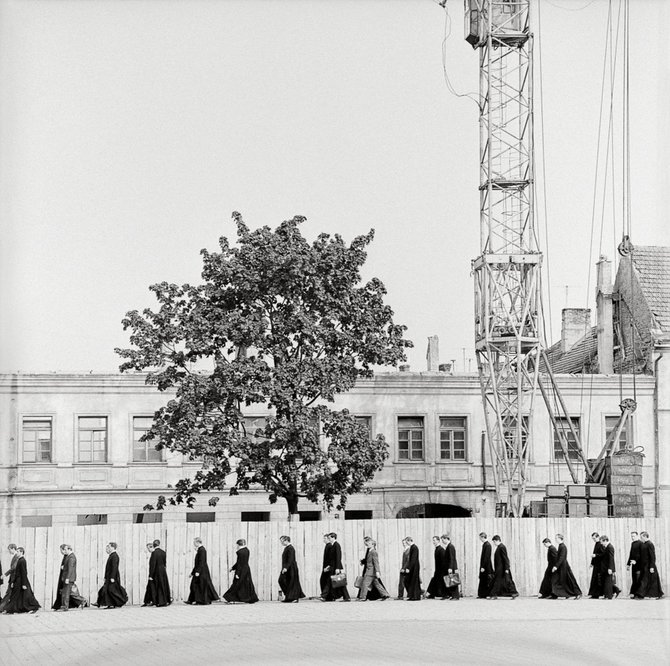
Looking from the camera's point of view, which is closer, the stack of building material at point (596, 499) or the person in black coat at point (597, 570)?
the person in black coat at point (597, 570)

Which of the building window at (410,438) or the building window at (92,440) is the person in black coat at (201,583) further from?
the building window at (410,438)

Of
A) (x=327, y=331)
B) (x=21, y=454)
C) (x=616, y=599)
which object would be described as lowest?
(x=616, y=599)

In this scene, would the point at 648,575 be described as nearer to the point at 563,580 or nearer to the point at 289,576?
the point at 563,580

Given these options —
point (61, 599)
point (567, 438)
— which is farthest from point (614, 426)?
point (61, 599)

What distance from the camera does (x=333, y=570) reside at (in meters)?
27.7

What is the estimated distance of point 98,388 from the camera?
138 feet

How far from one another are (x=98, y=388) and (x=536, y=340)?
540 inches

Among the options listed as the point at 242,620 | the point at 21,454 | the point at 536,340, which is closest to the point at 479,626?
the point at 242,620

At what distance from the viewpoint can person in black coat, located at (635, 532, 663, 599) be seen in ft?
92.9

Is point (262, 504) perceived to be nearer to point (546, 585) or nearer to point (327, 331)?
point (327, 331)

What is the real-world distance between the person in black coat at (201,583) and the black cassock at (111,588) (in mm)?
1436

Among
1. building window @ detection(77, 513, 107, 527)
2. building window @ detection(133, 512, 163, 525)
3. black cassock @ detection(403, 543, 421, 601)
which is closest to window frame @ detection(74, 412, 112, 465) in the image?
building window @ detection(77, 513, 107, 527)

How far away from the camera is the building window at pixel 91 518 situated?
4175cm

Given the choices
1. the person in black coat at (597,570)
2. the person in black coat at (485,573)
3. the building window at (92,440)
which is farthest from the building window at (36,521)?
the person in black coat at (597,570)
